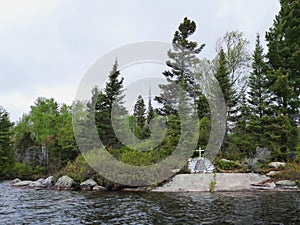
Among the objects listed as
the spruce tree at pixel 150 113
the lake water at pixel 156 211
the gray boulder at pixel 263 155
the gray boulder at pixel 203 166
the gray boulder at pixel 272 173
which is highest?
the spruce tree at pixel 150 113

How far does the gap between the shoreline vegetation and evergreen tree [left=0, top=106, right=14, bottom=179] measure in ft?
0.36

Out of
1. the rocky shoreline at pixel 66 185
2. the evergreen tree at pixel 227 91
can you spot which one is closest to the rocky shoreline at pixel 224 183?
the rocky shoreline at pixel 66 185

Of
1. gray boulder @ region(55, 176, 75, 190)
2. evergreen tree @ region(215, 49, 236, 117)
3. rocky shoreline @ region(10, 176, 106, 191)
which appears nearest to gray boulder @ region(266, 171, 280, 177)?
evergreen tree @ region(215, 49, 236, 117)

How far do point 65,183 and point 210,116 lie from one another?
50.0 ft

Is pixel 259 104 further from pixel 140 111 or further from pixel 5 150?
pixel 5 150

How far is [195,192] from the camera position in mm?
16688

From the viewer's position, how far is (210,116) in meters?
28.0

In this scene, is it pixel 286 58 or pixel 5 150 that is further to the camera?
pixel 5 150

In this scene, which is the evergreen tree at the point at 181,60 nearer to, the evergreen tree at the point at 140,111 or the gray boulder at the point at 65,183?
the gray boulder at the point at 65,183

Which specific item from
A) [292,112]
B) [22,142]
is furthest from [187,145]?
[22,142]

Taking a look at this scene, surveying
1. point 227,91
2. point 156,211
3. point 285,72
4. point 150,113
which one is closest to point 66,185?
point 156,211

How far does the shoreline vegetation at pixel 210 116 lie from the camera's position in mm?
22203

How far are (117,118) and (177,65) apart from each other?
9.67 meters

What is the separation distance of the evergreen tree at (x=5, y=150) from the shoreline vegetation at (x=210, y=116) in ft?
0.36
